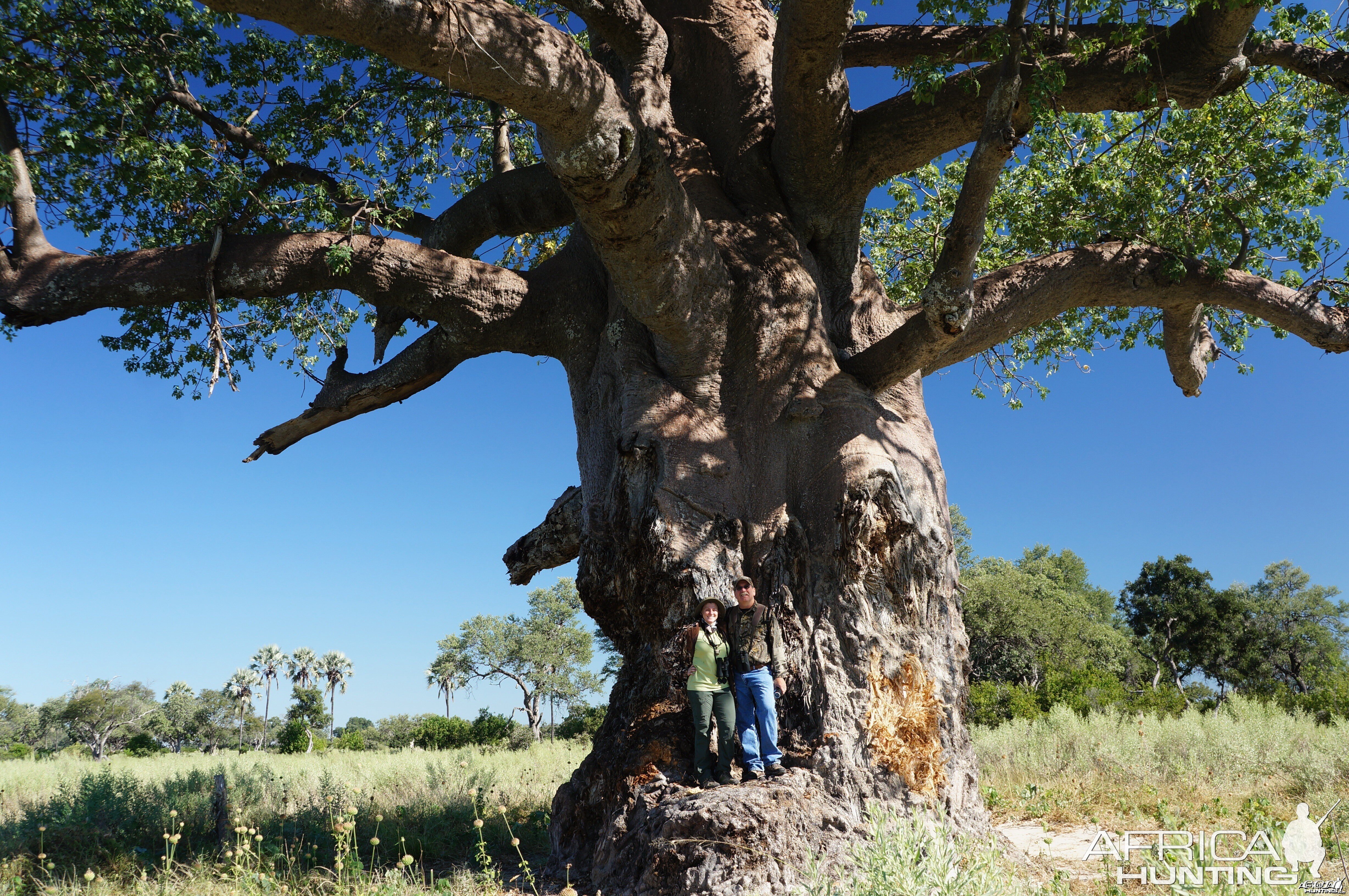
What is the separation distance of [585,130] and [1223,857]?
5077 mm

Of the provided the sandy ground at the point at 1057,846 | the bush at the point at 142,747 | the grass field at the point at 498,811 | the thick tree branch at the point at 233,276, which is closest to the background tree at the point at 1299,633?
the grass field at the point at 498,811

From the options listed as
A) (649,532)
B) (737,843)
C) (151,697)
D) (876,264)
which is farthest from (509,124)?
(151,697)

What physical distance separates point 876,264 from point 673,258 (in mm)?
6042

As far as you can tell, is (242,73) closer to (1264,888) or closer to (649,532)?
(649,532)

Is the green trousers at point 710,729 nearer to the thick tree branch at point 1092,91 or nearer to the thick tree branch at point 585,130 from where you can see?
the thick tree branch at point 585,130

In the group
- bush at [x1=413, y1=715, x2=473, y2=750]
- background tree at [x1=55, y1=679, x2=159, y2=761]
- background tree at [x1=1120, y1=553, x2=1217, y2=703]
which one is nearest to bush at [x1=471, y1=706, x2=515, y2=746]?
bush at [x1=413, y1=715, x2=473, y2=750]

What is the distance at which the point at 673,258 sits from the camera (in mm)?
5332

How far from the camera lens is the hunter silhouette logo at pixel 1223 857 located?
9.52 feet

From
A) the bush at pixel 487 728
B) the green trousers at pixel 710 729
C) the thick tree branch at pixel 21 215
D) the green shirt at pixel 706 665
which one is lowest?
the bush at pixel 487 728

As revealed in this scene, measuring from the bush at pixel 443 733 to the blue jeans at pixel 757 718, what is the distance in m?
14.9

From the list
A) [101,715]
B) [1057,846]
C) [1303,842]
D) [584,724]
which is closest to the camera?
[1303,842]

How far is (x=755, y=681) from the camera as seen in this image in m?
4.90

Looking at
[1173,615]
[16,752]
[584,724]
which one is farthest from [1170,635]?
[16,752]

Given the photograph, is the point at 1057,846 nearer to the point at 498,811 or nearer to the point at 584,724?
the point at 498,811
